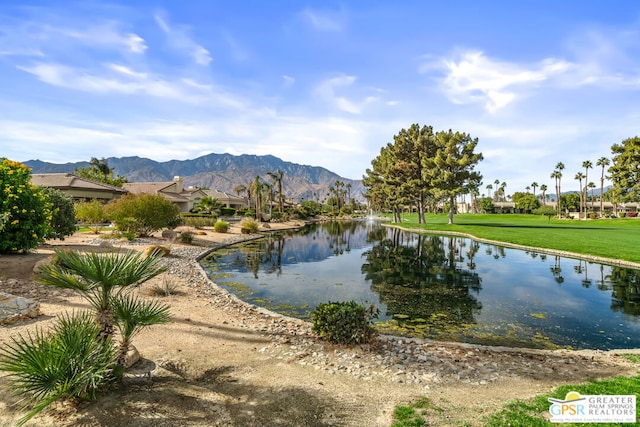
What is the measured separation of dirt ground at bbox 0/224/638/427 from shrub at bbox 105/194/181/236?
72.3ft

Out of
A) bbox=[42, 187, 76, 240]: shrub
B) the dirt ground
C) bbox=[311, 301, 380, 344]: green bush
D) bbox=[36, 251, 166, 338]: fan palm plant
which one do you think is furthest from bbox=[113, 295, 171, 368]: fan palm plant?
bbox=[42, 187, 76, 240]: shrub

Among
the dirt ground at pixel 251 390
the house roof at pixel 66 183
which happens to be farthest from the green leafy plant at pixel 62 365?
the house roof at pixel 66 183

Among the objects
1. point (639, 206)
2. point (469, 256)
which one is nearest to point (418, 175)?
point (469, 256)

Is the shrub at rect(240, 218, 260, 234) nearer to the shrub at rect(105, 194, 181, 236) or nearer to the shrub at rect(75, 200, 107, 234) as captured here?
the shrub at rect(105, 194, 181, 236)

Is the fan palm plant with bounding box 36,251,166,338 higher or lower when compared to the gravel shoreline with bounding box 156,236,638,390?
higher

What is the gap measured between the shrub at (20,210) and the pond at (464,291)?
8.34 m

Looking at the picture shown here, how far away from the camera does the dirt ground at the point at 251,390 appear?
5.00 metres

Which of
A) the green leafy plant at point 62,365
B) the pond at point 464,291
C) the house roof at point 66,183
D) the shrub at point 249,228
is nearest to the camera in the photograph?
the green leafy plant at point 62,365

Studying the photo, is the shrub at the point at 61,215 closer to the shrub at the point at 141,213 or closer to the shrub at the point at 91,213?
the shrub at the point at 141,213

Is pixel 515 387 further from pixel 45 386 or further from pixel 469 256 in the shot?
pixel 469 256

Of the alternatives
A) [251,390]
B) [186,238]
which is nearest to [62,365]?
[251,390]

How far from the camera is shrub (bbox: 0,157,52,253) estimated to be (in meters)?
14.7

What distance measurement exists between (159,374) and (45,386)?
6.95ft

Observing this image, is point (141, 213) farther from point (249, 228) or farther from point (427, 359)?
point (427, 359)
